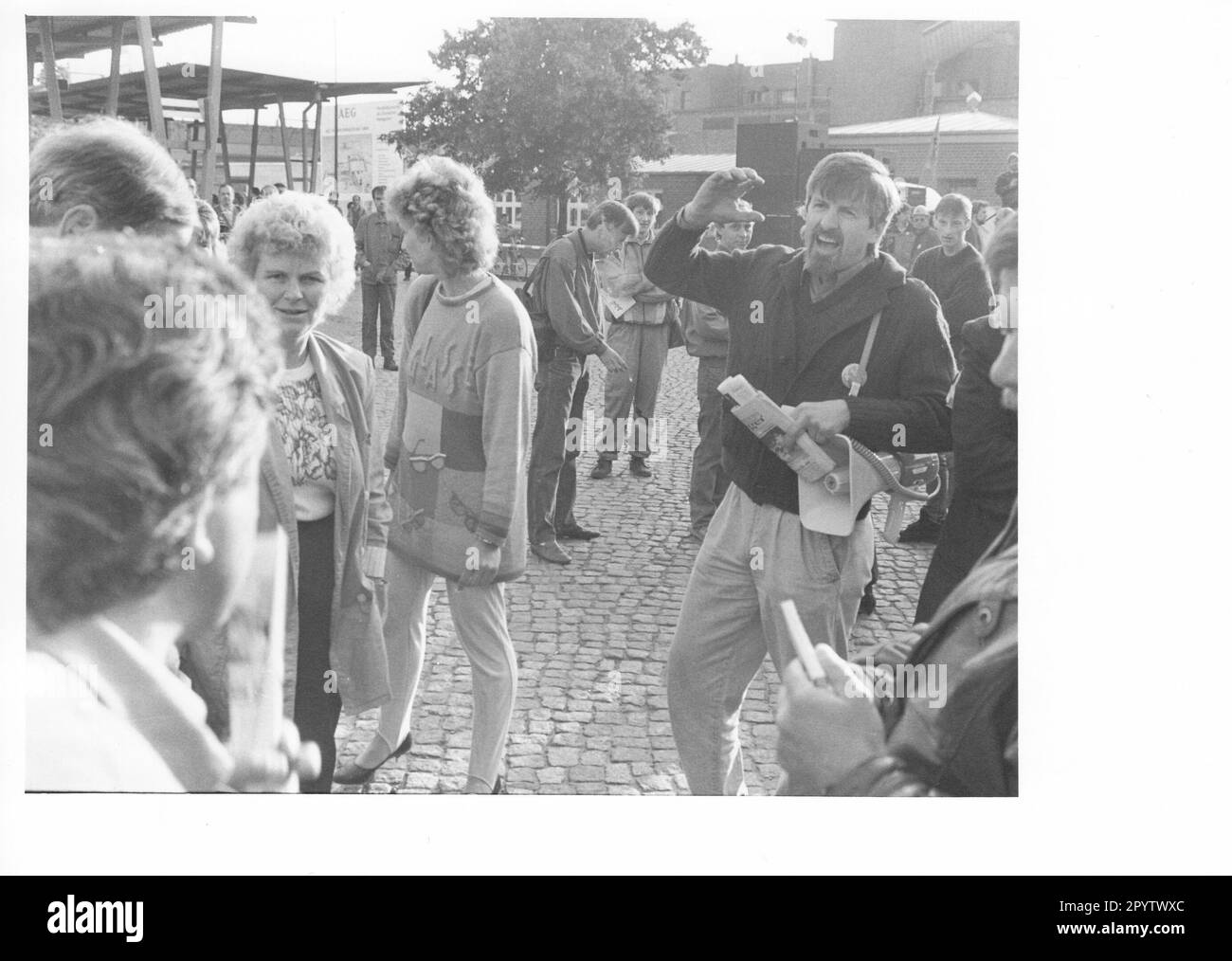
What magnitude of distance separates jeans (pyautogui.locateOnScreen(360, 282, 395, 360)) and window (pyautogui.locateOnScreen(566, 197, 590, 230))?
0.52m

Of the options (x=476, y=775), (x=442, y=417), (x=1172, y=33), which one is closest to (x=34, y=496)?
(x=442, y=417)

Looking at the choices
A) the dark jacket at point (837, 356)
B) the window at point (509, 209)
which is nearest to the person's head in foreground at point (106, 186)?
the window at point (509, 209)

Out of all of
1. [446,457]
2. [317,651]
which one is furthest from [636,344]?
[317,651]

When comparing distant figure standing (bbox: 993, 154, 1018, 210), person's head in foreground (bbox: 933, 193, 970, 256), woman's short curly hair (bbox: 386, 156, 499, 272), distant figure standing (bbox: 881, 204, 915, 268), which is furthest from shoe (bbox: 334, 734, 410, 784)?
distant figure standing (bbox: 993, 154, 1018, 210)

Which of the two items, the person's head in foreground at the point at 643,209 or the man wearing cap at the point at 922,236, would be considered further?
the person's head in foreground at the point at 643,209

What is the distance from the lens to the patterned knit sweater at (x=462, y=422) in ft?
12.5

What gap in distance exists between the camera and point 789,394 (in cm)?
371

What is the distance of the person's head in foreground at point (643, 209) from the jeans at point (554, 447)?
0.45 m

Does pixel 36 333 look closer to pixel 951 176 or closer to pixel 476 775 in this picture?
pixel 476 775

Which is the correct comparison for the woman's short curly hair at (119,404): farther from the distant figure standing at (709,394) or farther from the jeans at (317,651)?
the distant figure standing at (709,394)

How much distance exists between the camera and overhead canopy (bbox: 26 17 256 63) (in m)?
3.71

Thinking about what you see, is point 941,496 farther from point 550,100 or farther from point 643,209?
point 550,100

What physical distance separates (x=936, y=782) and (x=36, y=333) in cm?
251

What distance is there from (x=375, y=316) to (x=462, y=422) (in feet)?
1.20
